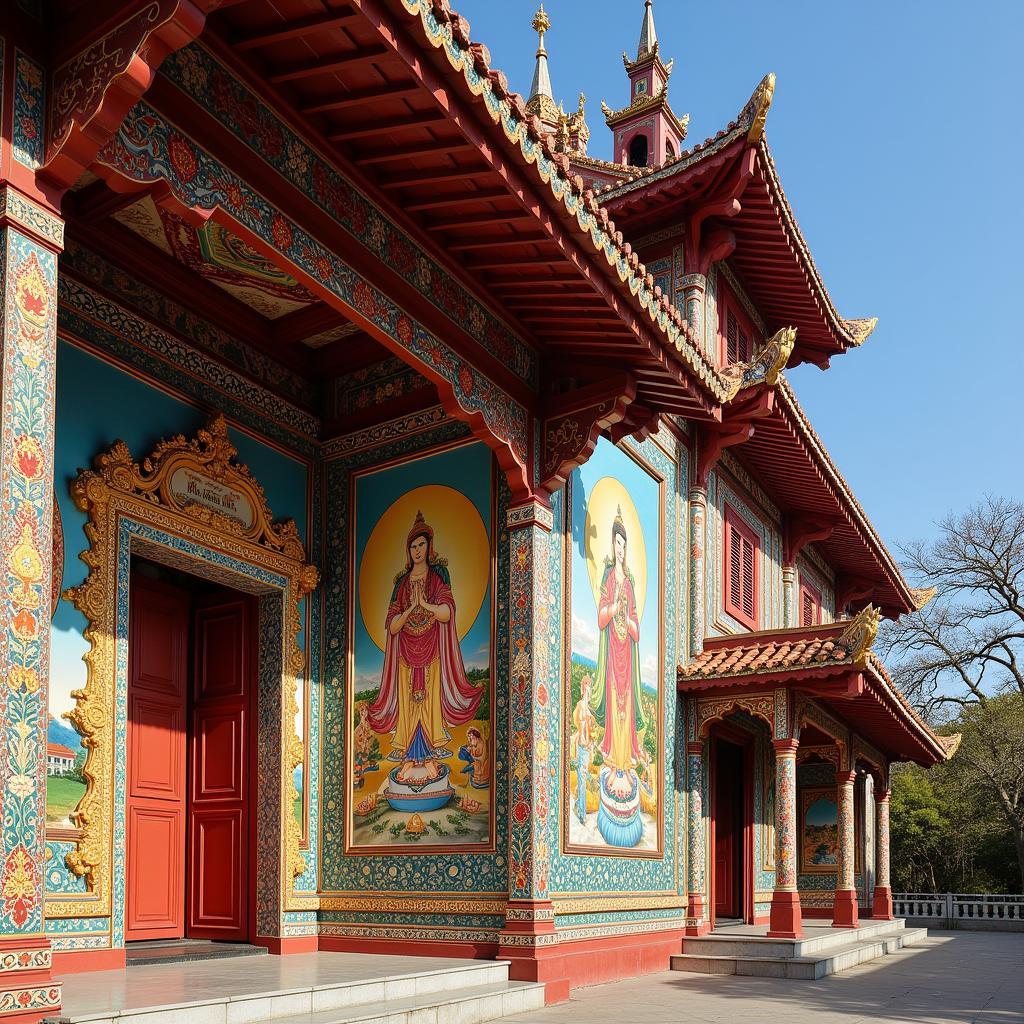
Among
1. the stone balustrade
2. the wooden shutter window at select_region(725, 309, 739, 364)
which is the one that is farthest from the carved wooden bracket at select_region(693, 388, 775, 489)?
the stone balustrade

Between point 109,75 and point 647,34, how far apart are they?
1506 centimetres

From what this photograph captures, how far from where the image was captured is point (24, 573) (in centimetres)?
460

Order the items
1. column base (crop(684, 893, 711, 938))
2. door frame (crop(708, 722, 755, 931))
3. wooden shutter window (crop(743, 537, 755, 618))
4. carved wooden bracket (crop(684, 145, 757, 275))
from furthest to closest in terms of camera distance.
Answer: wooden shutter window (crop(743, 537, 755, 618)), door frame (crop(708, 722, 755, 931)), carved wooden bracket (crop(684, 145, 757, 275)), column base (crop(684, 893, 711, 938))

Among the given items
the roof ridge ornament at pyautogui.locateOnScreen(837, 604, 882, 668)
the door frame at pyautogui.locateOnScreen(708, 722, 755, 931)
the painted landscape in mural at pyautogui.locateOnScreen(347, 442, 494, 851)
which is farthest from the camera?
the door frame at pyautogui.locateOnScreen(708, 722, 755, 931)

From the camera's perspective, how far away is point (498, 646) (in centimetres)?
862

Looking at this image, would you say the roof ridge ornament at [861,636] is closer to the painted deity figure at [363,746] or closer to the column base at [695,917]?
the column base at [695,917]

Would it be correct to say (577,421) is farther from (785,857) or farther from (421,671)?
(785,857)

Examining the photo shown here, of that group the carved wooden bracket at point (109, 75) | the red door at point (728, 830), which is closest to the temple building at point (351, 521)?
the carved wooden bracket at point (109, 75)

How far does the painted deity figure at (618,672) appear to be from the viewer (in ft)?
31.8

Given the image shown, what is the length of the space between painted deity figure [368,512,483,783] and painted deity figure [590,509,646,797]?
51.2 inches

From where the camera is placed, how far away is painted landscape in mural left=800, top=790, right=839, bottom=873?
16531 millimetres

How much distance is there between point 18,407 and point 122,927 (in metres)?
3.90

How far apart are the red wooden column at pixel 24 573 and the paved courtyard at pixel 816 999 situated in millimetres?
3596

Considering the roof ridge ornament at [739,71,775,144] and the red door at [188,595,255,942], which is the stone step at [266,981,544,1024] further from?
the roof ridge ornament at [739,71,775,144]
